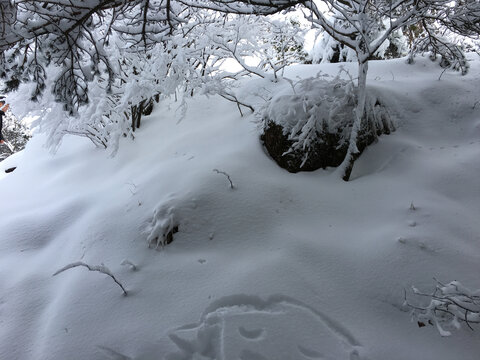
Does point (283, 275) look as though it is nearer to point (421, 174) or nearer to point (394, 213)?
point (394, 213)

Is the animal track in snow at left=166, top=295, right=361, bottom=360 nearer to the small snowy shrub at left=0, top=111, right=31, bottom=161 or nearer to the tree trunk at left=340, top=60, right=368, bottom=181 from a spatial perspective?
the tree trunk at left=340, top=60, right=368, bottom=181

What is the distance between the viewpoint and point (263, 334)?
6.62 ft

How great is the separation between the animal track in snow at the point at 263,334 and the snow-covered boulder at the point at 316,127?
1.87m

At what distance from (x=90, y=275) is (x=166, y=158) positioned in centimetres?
219

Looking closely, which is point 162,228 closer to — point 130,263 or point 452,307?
point 130,263

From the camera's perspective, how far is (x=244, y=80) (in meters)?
6.80

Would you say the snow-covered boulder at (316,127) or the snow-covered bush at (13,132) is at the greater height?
the snow-covered boulder at (316,127)

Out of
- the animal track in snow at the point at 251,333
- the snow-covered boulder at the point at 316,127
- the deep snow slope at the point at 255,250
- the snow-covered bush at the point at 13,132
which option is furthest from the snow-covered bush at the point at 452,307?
the snow-covered bush at the point at 13,132

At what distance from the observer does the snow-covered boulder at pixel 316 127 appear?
3.68 m

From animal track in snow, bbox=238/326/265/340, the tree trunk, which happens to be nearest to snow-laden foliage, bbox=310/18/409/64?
the tree trunk

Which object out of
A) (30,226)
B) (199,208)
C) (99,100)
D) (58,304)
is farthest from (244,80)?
(58,304)

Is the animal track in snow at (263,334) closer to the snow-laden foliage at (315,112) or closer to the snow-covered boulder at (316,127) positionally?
the snow-covered boulder at (316,127)

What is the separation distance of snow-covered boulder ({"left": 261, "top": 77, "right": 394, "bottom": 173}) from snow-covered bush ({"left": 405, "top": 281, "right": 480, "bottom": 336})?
195cm

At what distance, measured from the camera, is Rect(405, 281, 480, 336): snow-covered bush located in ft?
6.07
